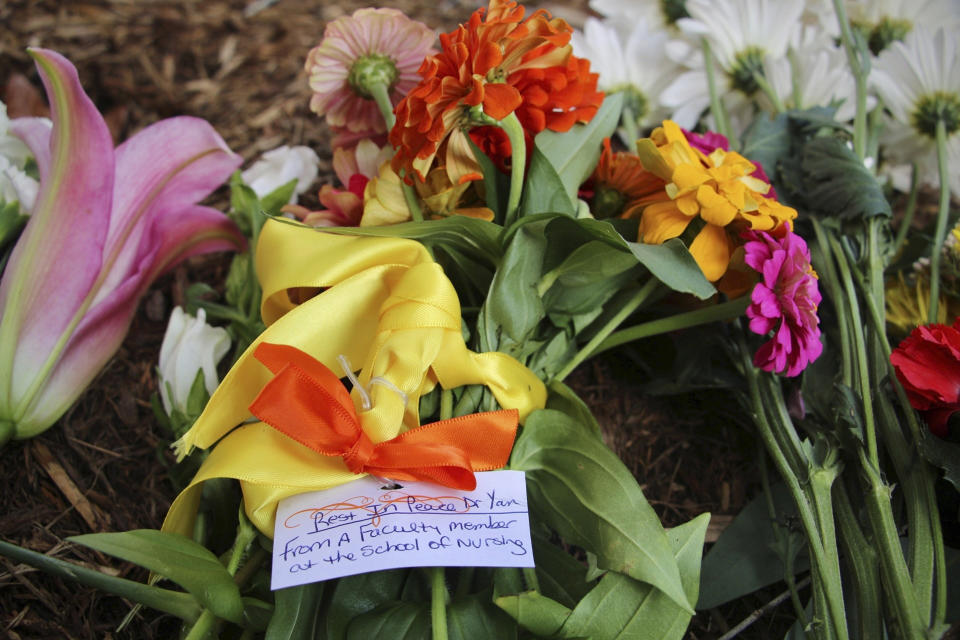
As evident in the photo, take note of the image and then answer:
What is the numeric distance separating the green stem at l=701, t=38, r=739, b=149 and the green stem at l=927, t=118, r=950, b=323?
202 mm

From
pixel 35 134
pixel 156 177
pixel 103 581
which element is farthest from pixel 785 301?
pixel 35 134

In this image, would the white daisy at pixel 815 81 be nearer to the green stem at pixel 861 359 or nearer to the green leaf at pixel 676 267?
the green stem at pixel 861 359

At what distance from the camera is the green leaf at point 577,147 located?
2.19 feet

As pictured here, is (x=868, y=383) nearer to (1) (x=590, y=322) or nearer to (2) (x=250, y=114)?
(1) (x=590, y=322)

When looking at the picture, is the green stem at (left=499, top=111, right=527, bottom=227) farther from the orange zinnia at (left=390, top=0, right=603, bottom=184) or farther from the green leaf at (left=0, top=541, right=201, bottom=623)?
the green leaf at (left=0, top=541, right=201, bottom=623)

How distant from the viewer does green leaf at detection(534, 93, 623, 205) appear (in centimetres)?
67

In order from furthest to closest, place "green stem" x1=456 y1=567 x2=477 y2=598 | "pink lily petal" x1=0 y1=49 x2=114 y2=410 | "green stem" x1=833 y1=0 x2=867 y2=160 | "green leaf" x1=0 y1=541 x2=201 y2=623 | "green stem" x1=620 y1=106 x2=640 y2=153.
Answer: "green stem" x1=620 y1=106 x2=640 y2=153, "green stem" x1=833 y1=0 x2=867 y2=160, "pink lily petal" x1=0 y1=49 x2=114 y2=410, "green stem" x1=456 y1=567 x2=477 y2=598, "green leaf" x1=0 y1=541 x2=201 y2=623

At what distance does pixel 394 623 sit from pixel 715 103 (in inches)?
25.6

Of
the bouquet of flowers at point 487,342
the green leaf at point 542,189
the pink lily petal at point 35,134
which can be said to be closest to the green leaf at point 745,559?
the bouquet of flowers at point 487,342

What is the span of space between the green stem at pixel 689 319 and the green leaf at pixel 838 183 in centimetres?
17

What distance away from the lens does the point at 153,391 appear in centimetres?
77

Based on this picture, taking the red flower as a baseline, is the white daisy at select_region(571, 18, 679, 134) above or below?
above

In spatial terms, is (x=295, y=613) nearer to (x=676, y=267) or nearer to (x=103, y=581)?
(x=103, y=581)

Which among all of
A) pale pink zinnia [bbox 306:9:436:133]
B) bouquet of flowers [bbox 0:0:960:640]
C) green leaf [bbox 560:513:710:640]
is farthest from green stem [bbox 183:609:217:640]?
pale pink zinnia [bbox 306:9:436:133]
